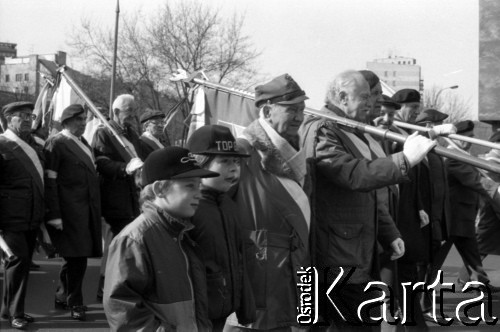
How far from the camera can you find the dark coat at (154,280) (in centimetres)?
327

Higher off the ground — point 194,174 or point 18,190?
point 194,174

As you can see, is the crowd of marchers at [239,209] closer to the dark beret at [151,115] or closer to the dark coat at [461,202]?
the dark coat at [461,202]

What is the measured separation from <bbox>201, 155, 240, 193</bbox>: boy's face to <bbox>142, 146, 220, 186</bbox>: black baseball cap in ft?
1.08

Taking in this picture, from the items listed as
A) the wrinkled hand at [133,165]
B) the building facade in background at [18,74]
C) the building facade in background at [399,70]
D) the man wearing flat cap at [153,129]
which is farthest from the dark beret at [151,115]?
the building facade in background at [399,70]

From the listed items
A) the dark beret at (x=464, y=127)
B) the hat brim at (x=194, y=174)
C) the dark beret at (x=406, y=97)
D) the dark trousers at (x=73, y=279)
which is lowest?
the dark trousers at (x=73, y=279)

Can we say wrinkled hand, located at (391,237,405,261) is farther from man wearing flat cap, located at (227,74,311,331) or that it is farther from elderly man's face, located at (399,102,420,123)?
elderly man's face, located at (399,102,420,123)

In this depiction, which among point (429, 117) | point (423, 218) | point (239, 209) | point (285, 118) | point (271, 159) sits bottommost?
point (423, 218)

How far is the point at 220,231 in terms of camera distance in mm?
3889

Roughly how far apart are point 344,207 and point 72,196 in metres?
3.43

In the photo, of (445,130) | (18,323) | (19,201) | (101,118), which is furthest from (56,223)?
(445,130)

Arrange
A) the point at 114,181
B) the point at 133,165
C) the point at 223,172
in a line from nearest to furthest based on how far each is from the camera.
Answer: the point at 223,172 → the point at 133,165 → the point at 114,181

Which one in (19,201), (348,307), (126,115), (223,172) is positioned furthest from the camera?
(126,115)

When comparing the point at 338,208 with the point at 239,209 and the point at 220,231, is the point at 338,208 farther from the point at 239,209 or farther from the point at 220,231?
the point at 220,231

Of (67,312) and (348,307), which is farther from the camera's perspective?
(67,312)
